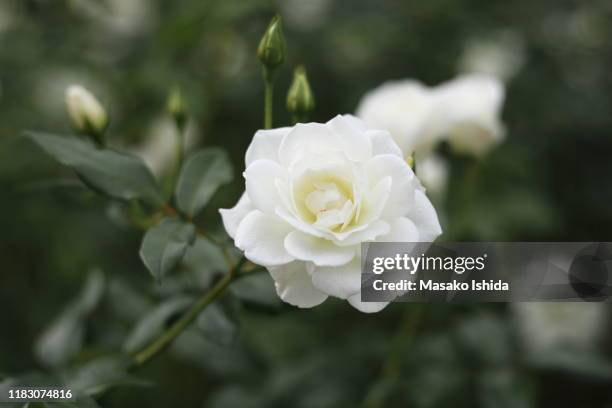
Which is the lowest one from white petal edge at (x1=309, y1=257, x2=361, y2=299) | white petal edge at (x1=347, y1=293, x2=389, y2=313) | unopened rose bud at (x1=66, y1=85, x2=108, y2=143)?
white petal edge at (x1=347, y1=293, x2=389, y2=313)

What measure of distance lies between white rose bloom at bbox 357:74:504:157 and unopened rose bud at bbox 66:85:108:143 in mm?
488

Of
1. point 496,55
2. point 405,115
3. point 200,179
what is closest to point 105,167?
point 200,179

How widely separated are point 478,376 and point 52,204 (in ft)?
4.03

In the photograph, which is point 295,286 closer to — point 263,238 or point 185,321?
point 263,238

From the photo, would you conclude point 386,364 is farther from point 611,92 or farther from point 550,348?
point 611,92

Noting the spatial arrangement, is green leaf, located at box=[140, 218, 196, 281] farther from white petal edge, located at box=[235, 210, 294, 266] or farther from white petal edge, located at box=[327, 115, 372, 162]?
Answer: white petal edge, located at box=[327, 115, 372, 162]

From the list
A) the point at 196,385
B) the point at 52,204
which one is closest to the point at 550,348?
the point at 196,385

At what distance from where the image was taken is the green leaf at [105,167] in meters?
0.92

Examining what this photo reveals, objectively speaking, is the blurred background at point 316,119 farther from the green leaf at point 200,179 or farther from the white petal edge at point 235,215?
the white petal edge at point 235,215

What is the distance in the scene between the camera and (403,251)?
754 millimetres

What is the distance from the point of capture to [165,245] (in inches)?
32.3

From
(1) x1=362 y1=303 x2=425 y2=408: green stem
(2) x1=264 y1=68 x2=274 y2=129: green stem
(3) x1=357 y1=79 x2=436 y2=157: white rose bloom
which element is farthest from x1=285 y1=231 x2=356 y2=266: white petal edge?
(1) x1=362 y1=303 x2=425 y2=408: green stem

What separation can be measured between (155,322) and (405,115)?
576 mm

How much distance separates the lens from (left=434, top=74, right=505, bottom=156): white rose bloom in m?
1.37
